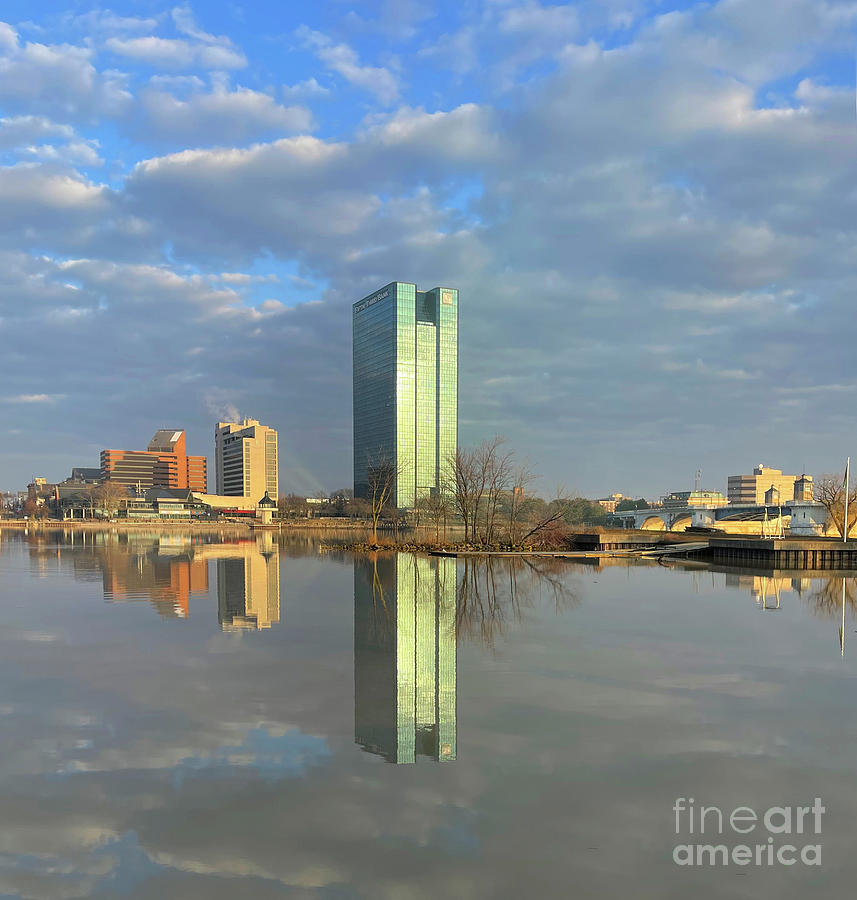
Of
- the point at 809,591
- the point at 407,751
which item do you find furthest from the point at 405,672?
the point at 809,591

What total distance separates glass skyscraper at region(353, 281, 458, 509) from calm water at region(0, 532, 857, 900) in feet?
529

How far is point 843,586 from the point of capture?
32000mm

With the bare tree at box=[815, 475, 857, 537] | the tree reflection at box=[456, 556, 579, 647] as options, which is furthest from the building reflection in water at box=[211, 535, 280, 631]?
the bare tree at box=[815, 475, 857, 537]

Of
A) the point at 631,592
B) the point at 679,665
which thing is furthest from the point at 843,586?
the point at 679,665

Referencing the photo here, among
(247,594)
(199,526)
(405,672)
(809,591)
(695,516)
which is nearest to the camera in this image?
(405,672)

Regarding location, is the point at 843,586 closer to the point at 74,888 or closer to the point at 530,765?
the point at 530,765

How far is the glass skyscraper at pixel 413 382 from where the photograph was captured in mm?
182625

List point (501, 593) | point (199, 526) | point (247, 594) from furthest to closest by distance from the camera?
1. point (199, 526)
2. point (501, 593)
3. point (247, 594)

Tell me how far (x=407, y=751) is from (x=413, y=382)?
17752 cm

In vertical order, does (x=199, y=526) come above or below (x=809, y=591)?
below

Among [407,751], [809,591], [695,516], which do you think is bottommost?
[695,516]

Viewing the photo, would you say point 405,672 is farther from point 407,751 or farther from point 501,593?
point 501,593

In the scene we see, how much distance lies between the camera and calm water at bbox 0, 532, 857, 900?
609cm

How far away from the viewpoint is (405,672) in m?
13.1
